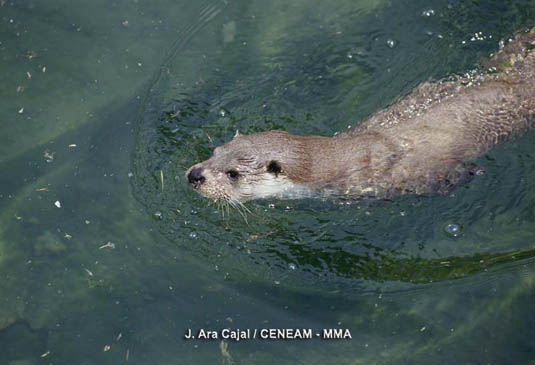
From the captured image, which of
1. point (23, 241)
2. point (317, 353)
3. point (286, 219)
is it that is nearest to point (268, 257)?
point (286, 219)

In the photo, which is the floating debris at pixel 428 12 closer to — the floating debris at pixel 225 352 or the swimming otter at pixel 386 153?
the swimming otter at pixel 386 153

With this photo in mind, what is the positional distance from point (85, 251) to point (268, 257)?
4.59 feet

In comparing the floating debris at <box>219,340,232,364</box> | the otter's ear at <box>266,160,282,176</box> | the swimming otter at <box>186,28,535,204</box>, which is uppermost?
the swimming otter at <box>186,28,535,204</box>

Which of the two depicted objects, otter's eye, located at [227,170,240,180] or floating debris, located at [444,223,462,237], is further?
floating debris, located at [444,223,462,237]

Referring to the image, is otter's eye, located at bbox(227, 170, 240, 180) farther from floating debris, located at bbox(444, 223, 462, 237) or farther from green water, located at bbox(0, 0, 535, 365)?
floating debris, located at bbox(444, 223, 462, 237)

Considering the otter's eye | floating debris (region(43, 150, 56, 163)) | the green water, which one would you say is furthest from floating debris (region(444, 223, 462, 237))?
floating debris (region(43, 150, 56, 163))

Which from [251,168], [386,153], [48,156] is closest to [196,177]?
[251,168]

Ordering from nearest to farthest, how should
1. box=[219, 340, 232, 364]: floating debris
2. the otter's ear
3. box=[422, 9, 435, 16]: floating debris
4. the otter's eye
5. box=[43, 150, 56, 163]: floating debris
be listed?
box=[219, 340, 232, 364]: floating debris
the otter's ear
the otter's eye
box=[43, 150, 56, 163]: floating debris
box=[422, 9, 435, 16]: floating debris

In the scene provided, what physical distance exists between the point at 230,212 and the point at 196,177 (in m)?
0.63

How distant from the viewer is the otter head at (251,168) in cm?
387

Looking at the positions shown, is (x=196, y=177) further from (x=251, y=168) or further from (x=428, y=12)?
(x=428, y=12)

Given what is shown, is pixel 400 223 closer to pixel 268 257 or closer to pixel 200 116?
pixel 268 257

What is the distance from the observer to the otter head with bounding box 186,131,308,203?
387 cm

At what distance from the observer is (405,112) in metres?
4.42
